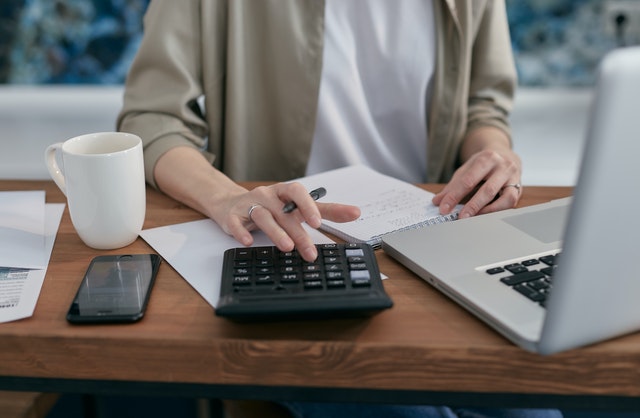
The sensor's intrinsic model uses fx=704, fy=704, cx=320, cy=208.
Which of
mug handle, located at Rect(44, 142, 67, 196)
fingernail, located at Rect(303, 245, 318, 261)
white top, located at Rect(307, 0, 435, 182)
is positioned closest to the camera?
fingernail, located at Rect(303, 245, 318, 261)

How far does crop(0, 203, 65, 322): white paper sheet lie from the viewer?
0.68m

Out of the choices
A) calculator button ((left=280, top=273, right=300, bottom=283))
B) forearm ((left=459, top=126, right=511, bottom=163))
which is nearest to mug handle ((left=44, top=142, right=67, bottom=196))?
calculator button ((left=280, top=273, right=300, bottom=283))

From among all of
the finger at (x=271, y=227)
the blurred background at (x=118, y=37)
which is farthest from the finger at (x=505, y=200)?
the blurred background at (x=118, y=37)

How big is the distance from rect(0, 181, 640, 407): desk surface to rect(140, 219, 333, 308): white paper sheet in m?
0.07

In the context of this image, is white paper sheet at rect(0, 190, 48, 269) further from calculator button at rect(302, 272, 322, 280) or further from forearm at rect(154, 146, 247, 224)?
calculator button at rect(302, 272, 322, 280)

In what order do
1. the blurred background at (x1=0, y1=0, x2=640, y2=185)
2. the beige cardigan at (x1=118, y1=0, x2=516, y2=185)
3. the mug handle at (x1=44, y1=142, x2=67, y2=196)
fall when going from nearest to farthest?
the mug handle at (x1=44, y1=142, x2=67, y2=196) < the beige cardigan at (x1=118, y1=0, x2=516, y2=185) < the blurred background at (x1=0, y1=0, x2=640, y2=185)

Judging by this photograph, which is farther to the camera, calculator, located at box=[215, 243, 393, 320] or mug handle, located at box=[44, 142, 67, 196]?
mug handle, located at box=[44, 142, 67, 196]

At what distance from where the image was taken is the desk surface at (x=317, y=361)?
618mm

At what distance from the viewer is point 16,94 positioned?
2.05m

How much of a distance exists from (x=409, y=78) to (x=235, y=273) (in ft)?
2.41

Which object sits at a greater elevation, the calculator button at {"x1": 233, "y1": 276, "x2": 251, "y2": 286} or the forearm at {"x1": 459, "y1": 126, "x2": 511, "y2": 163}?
Result: the calculator button at {"x1": 233, "y1": 276, "x2": 251, "y2": 286}

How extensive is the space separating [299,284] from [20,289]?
0.29m

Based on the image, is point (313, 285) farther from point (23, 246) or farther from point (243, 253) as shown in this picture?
point (23, 246)

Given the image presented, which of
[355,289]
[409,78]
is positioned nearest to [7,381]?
[355,289]
